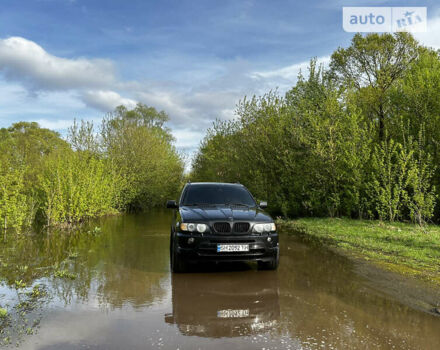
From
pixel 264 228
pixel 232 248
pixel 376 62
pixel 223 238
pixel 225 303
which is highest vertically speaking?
pixel 376 62

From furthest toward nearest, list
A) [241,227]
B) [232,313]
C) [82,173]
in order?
1. [82,173]
2. [241,227]
3. [232,313]

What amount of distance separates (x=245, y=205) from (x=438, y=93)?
12.7 metres

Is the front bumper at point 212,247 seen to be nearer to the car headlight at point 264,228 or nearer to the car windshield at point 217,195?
the car headlight at point 264,228

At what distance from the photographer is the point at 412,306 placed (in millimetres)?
4969

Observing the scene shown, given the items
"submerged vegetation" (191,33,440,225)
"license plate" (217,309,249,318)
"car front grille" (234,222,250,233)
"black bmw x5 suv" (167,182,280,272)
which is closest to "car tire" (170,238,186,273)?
"black bmw x5 suv" (167,182,280,272)

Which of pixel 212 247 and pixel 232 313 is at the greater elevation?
pixel 212 247

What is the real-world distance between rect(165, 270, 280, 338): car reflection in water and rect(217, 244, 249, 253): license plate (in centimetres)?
52

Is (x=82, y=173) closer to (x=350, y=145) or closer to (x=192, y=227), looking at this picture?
(x=192, y=227)

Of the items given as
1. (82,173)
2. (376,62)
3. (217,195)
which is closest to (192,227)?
(217,195)

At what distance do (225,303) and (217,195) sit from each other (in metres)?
3.51

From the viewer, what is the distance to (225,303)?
5094 mm

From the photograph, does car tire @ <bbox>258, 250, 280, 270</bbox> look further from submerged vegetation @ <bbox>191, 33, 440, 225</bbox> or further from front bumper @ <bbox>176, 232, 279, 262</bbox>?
submerged vegetation @ <bbox>191, 33, 440, 225</bbox>

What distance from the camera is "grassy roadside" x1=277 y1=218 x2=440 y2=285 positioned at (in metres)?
7.55

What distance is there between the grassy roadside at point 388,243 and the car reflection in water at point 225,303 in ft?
9.74
